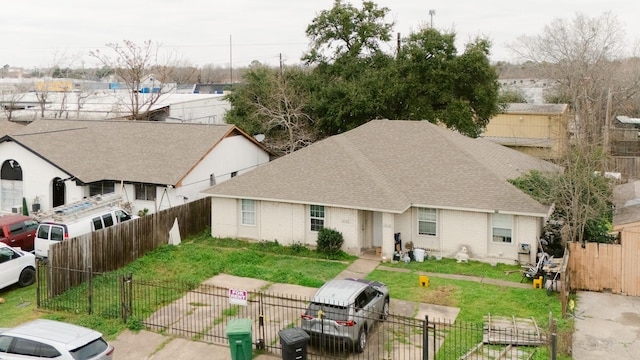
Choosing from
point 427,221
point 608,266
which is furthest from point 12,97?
point 608,266

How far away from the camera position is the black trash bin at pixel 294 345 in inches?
554

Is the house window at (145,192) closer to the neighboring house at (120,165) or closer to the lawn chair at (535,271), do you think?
the neighboring house at (120,165)

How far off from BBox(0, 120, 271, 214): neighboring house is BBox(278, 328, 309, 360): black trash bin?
50.2 ft

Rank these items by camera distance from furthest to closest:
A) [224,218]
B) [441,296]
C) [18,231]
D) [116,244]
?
[224,218] < [18,231] < [116,244] < [441,296]

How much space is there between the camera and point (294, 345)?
46.2 ft

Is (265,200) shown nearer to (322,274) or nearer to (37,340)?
(322,274)

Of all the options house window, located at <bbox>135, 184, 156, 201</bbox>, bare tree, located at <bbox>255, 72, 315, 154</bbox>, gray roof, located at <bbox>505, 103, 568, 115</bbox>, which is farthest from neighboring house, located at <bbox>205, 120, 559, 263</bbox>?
gray roof, located at <bbox>505, 103, 568, 115</bbox>

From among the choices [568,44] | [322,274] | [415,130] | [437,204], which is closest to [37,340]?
[322,274]

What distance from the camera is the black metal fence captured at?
15055 mm

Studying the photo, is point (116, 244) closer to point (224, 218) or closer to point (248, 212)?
point (224, 218)

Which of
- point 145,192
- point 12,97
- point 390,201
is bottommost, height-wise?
point 145,192

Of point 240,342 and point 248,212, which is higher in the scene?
point 248,212

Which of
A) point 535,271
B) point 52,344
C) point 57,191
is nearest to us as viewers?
point 52,344

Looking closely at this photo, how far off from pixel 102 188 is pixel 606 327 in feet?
78.7
